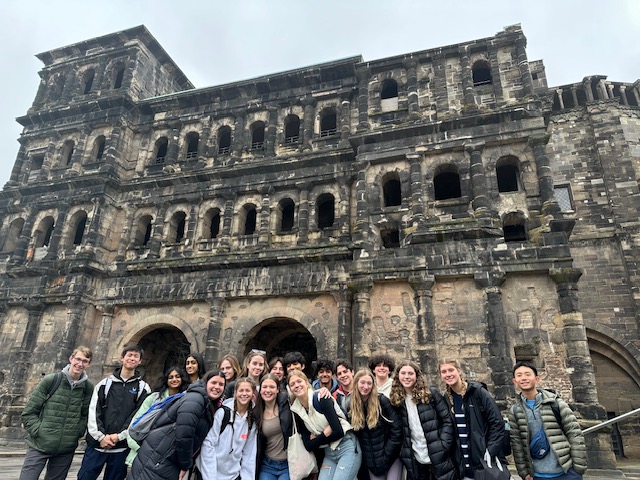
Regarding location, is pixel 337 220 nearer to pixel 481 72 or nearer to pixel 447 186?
pixel 447 186

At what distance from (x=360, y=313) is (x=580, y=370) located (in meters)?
6.22

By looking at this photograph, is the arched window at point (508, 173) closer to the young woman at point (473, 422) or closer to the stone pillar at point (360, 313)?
the stone pillar at point (360, 313)

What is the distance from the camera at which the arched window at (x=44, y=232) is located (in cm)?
1964

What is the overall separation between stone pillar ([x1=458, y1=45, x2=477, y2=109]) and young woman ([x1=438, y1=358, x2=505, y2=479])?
12731 mm

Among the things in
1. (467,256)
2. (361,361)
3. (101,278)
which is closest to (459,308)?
(467,256)

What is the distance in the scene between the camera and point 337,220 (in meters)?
16.5

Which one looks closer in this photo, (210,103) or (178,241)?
(178,241)

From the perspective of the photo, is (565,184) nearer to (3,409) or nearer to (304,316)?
(304,316)

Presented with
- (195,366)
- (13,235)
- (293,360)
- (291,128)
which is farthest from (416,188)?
(13,235)

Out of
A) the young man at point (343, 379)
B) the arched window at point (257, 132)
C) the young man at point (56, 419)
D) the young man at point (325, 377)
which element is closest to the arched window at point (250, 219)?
the arched window at point (257, 132)

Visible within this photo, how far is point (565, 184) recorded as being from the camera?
19703 mm

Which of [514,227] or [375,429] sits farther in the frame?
[514,227]

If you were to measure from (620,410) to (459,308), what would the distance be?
30.2 feet

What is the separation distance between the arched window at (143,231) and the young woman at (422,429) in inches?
644
